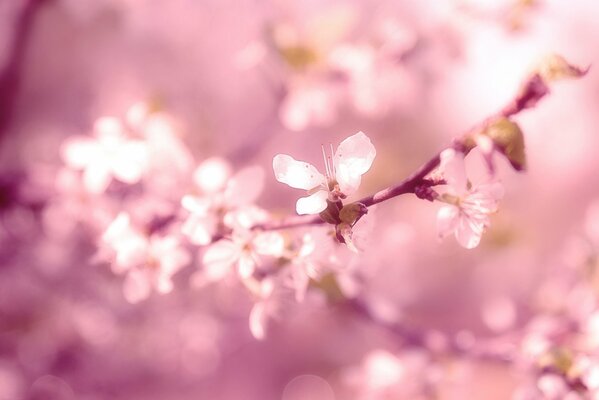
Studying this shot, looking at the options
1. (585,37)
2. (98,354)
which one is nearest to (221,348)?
(98,354)

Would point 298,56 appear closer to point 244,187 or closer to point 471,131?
point 244,187

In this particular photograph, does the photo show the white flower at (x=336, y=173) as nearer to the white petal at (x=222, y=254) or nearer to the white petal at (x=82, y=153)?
the white petal at (x=222, y=254)

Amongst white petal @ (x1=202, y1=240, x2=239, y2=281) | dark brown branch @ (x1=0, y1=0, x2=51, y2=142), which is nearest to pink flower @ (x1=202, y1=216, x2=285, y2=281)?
white petal @ (x1=202, y1=240, x2=239, y2=281)

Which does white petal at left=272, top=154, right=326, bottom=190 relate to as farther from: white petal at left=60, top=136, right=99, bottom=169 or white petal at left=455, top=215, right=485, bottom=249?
white petal at left=60, top=136, right=99, bottom=169

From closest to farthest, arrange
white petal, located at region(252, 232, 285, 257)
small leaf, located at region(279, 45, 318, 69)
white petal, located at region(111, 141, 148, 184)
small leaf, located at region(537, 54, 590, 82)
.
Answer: small leaf, located at region(537, 54, 590, 82) < white petal, located at region(252, 232, 285, 257) < white petal, located at region(111, 141, 148, 184) < small leaf, located at region(279, 45, 318, 69)

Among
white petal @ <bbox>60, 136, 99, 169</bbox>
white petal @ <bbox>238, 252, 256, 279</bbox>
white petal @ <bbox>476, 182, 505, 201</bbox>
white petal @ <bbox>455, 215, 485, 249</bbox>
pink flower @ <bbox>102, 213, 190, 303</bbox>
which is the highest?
white petal @ <bbox>60, 136, 99, 169</bbox>

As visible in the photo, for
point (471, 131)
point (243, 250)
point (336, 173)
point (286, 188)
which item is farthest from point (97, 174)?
point (286, 188)
